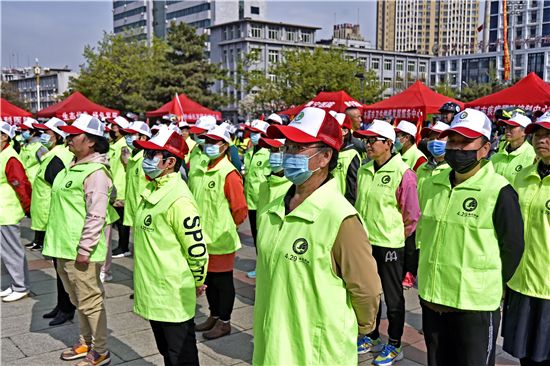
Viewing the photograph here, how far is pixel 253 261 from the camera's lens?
852cm

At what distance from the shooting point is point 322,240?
2475 millimetres

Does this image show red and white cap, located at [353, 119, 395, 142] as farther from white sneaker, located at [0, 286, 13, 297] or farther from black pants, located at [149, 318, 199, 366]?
white sneaker, located at [0, 286, 13, 297]

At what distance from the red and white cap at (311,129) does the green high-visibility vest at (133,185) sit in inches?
205

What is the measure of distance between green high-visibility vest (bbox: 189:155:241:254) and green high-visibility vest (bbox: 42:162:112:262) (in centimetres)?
107

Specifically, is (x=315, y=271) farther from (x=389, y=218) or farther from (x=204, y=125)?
(x=204, y=125)

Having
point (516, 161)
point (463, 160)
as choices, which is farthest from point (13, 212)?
point (516, 161)

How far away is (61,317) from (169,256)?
110 inches

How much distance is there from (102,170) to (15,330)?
2.25 m

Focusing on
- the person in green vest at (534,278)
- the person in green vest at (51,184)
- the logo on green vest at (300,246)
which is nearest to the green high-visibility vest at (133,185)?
the person in green vest at (51,184)

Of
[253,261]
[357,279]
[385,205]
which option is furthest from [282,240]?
[253,261]

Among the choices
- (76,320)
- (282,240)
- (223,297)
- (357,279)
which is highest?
(282,240)

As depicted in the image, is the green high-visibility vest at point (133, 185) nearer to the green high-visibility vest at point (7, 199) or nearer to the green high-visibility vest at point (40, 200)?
the green high-visibility vest at point (40, 200)

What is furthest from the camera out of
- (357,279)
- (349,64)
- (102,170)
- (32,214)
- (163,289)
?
(349,64)

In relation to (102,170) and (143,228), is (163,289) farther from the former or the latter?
(102,170)
